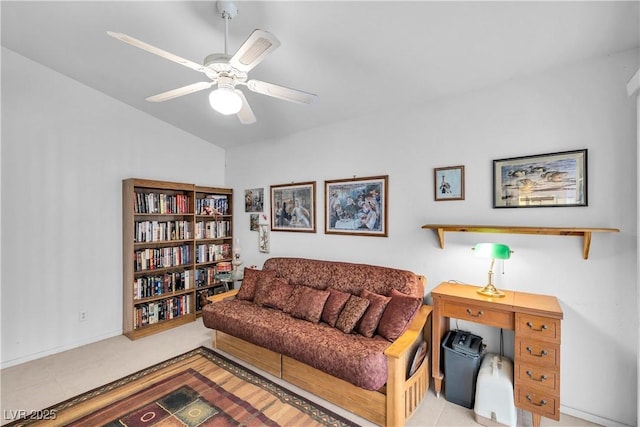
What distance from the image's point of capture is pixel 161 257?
3645 millimetres

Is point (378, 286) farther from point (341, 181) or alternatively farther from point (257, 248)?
point (257, 248)

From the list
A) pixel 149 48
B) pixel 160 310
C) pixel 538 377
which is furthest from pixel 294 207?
pixel 538 377

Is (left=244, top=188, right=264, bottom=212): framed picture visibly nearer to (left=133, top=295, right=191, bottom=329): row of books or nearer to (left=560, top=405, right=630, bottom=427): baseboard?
(left=133, top=295, right=191, bottom=329): row of books

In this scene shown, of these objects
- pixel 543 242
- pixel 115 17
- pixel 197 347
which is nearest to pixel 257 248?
pixel 197 347

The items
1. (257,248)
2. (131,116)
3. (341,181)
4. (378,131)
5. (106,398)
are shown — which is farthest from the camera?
(257,248)

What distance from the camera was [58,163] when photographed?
3045 mm

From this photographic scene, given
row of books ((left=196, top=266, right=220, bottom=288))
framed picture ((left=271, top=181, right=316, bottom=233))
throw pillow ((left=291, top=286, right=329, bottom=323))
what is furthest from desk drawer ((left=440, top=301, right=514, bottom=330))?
row of books ((left=196, top=266, right=220, bottom=288))

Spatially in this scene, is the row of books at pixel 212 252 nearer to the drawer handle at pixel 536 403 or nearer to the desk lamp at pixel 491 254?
the desk lamp at pixel 491 254

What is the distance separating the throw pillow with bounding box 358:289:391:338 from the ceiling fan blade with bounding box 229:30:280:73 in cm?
199

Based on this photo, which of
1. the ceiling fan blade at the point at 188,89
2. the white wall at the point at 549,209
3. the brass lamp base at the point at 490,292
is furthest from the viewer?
the brass lamp base at the point at 490,292

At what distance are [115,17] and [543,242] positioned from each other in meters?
3.66

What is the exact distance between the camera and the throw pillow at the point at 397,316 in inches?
87.4

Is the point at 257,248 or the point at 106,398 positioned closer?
the point at 106,398

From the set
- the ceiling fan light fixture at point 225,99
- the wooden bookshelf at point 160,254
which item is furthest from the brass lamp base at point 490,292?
the wooden bookshelf at point 160,254
